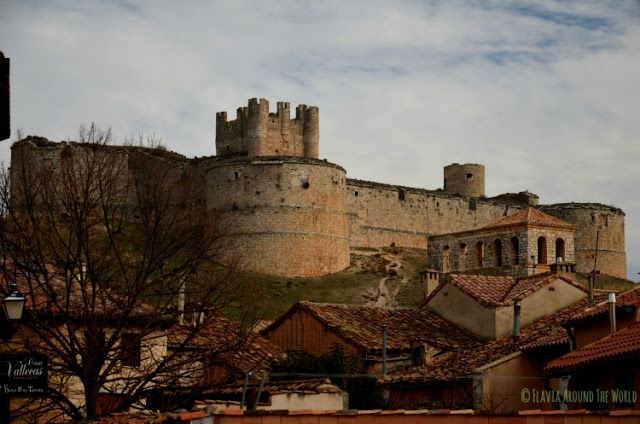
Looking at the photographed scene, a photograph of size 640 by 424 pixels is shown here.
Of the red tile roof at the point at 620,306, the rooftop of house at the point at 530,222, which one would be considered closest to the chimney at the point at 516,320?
the red tile roof at the point at 620,306

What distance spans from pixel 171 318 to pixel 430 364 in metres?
9.74

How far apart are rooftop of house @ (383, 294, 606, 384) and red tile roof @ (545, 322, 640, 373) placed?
135 inches

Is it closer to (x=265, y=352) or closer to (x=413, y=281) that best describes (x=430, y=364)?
(x=265, y=352)

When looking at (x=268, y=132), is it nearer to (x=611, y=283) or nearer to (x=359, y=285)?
(x=359, y=285)

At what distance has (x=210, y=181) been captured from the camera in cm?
7550

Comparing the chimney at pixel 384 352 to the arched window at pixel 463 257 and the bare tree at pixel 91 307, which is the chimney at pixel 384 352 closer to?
the bare tree at pixel 91 307

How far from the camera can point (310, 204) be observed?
74562 mm

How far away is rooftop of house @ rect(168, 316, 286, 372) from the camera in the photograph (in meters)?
23.8

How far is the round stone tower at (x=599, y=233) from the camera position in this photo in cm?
9056

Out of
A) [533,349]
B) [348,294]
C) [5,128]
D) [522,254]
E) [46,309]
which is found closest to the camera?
[5,128]

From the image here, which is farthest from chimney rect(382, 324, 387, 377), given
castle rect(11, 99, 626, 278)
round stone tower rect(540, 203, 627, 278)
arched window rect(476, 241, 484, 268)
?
round stone tower rect(540, 203, 627, 278)

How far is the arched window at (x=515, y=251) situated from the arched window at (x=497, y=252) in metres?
1.14

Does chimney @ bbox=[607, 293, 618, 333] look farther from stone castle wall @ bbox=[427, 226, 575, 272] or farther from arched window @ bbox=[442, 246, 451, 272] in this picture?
arched window @ bbox=[442, 246, 451, 272]

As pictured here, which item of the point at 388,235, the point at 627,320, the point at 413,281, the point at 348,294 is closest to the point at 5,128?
the point at 627,320
